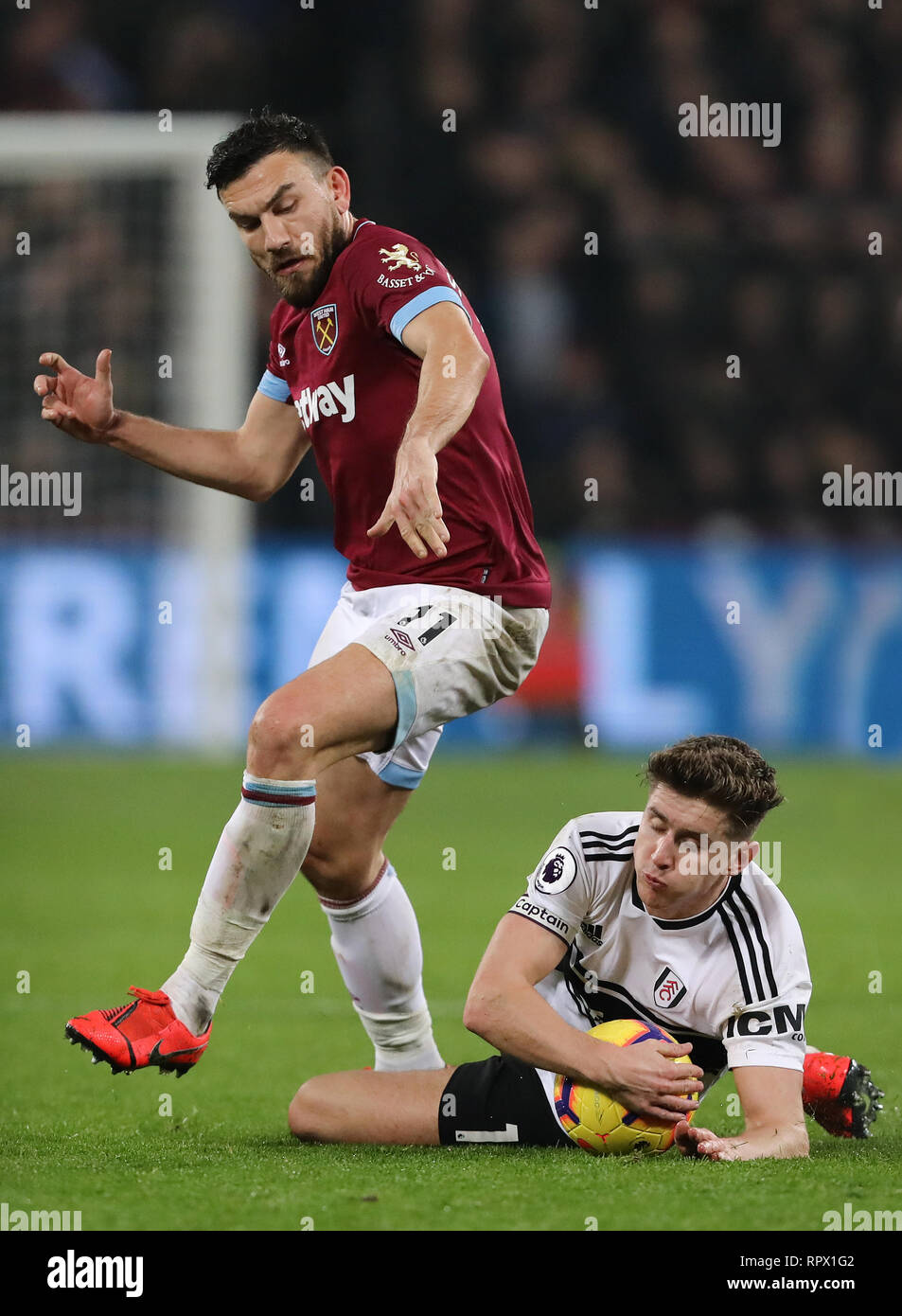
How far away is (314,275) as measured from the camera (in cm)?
436

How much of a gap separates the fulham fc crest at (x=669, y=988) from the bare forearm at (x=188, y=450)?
1712 millimetres

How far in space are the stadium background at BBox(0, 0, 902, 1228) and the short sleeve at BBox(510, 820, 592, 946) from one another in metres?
4.22

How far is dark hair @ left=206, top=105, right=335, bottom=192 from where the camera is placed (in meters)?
4.25

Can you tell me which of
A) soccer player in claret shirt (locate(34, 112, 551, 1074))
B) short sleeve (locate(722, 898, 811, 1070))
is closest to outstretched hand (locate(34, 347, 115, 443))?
soccer player in claret shirt (locate(34, 112, 551, 1074))

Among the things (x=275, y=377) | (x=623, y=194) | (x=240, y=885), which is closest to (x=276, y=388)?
(x=275, y=377)

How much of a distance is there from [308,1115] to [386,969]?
0.48 m

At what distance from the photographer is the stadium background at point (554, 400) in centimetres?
1234

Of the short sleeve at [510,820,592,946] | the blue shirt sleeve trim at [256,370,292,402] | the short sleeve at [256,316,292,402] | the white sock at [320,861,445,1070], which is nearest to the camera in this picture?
the short sleeve at [510,820,592,946]

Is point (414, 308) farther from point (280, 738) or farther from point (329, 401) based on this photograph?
point (280, 738)

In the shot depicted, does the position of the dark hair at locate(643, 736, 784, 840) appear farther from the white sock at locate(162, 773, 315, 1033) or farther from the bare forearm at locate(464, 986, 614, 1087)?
the white sock at locate(162, 773, 315, 1033)

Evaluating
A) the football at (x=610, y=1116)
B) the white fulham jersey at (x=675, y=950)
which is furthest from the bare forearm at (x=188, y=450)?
the football at (x=610, y=1116)

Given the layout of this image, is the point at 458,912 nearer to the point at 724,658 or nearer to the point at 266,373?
the point at 266,373

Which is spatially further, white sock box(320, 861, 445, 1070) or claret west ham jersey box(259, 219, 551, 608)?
white sock box(320, 861, 445, 1070)

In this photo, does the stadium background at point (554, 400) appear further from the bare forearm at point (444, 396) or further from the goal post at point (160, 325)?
the bare forearm at point (444, 396)
